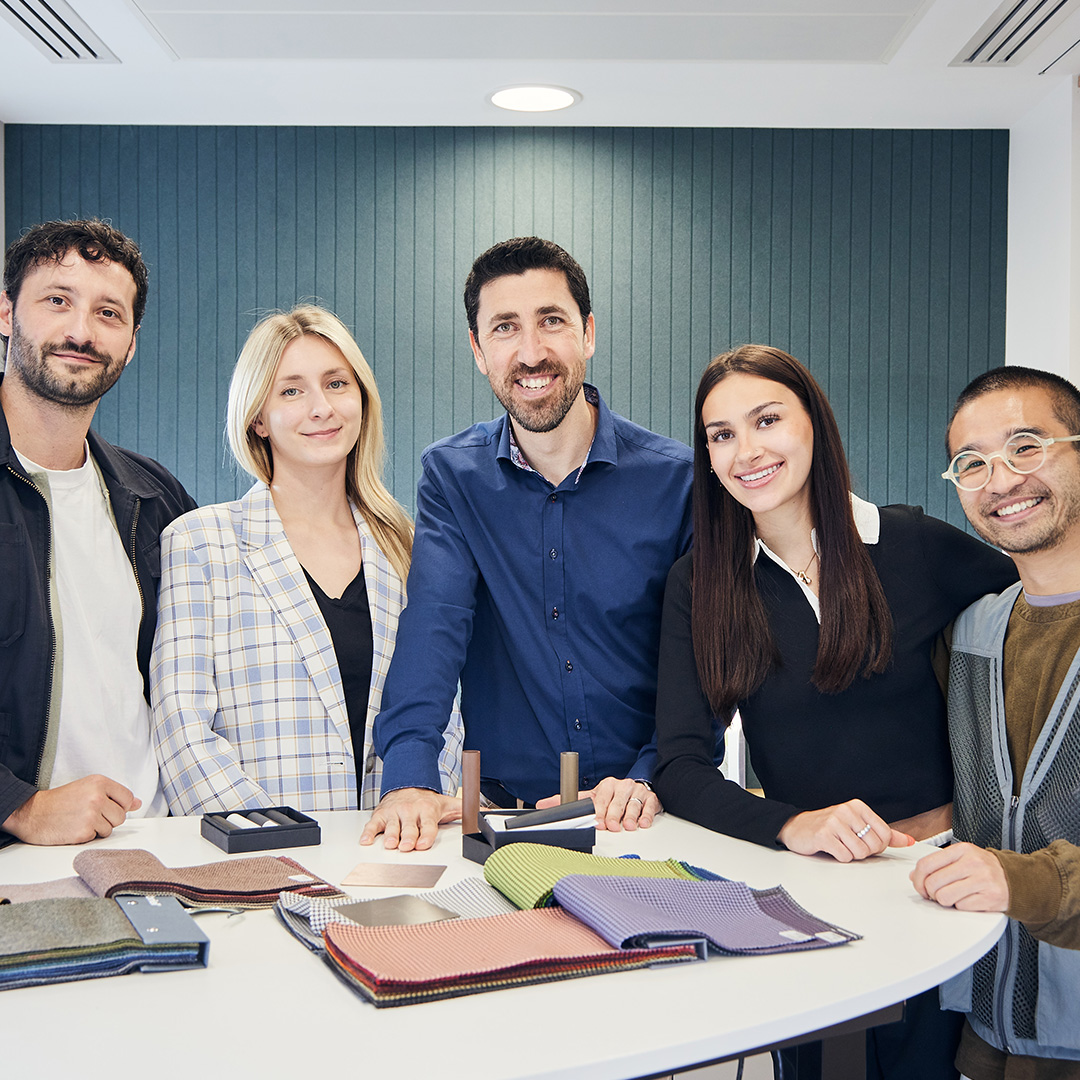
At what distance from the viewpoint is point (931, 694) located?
180cm

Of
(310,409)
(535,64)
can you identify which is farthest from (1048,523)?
(535,64)

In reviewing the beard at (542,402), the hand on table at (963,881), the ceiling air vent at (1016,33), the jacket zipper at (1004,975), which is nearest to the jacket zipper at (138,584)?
the beard at (542,402)

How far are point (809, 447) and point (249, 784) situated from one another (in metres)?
1.16

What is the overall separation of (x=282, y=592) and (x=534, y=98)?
108 inches

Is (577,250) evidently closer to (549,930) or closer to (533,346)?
(533,346)

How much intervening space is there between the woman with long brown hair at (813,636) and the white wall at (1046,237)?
2676 millimetres

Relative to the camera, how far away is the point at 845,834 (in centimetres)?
145

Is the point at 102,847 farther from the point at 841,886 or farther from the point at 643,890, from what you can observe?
the point at 841,886

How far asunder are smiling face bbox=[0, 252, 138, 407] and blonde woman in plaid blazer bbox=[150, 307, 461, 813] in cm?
29

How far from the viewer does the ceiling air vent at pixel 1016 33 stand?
10.9 ft

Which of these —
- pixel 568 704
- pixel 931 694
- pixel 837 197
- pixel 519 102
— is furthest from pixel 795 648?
pixel 837 197

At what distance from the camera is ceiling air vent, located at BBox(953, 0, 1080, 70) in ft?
10.9

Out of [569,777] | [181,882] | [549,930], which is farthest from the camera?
[569,777]

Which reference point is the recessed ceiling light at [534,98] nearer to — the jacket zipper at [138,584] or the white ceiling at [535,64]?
the white ceiling at [535,64]
